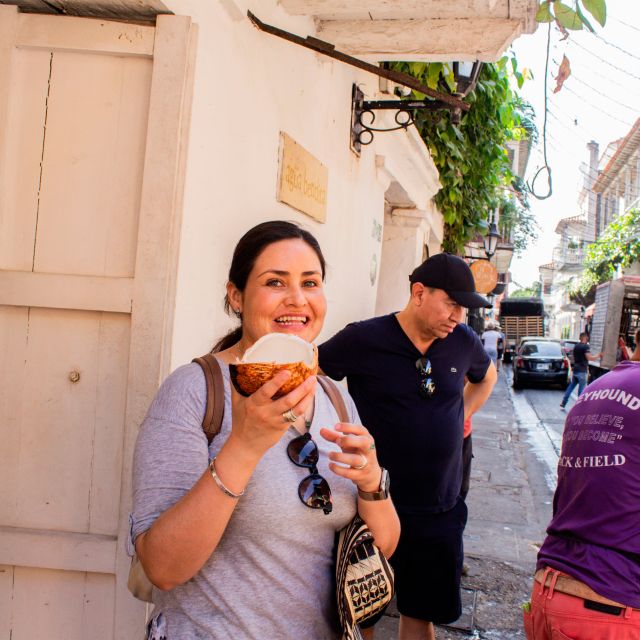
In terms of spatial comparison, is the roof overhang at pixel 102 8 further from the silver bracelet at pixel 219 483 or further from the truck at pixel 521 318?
the truck at pixel 521 318

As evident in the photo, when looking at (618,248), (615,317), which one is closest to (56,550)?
(615,317)

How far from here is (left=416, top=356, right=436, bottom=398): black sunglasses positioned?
341 cm

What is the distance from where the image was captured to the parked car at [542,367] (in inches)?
859

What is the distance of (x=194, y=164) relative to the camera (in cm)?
268

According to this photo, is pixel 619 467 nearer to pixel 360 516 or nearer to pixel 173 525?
pixel 360 516

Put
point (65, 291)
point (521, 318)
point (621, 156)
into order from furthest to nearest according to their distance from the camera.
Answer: point (521, 318), point (621, 156), point (65, 291)

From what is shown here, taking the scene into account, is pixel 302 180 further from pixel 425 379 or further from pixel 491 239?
pixel 491 239

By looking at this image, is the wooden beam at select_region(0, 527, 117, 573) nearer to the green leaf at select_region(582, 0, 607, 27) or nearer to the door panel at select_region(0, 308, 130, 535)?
the door panel at select_region(0, 308, 130, 535)

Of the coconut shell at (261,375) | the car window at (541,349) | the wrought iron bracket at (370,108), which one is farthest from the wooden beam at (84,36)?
the car window at (541,349)

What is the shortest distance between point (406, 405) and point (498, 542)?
10.7ft

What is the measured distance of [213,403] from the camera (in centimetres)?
163

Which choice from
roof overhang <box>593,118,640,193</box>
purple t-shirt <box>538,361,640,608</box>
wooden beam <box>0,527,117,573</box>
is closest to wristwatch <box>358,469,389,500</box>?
purple t-shirt <box>538,361,640,608</box>

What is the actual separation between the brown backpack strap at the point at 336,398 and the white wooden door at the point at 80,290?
2.55ft

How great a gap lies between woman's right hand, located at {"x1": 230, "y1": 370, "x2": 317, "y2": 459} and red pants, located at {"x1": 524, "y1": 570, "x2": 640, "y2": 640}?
1.33m
